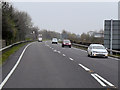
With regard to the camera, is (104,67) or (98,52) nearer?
(104,67)

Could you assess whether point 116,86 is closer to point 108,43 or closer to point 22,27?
point 108,43

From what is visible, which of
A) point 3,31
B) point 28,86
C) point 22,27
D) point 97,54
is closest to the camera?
point 28,86

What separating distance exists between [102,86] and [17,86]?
9.87 feet

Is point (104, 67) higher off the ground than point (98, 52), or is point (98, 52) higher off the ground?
point (98, 52)

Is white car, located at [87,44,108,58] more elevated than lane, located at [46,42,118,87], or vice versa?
white car, located at [87,44,108,58]

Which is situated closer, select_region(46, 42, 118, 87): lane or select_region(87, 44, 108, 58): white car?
select_region(46, 42, 118, 87): lane

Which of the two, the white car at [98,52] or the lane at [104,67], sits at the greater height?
the white car at [98,52]

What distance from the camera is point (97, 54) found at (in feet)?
83.3

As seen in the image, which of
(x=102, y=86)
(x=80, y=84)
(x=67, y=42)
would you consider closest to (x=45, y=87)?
(x=80, y=84)

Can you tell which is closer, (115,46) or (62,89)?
(62,89)

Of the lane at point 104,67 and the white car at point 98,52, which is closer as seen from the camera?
the lane at point 104,67

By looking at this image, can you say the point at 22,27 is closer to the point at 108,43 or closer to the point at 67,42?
the point at 67,42

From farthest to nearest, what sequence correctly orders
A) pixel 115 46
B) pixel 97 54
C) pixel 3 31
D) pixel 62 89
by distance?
1. pixel 3 31
2. pixel 115 46
3. pixel 97 54
4. pixel 62 89

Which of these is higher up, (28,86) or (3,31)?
(3,31)
